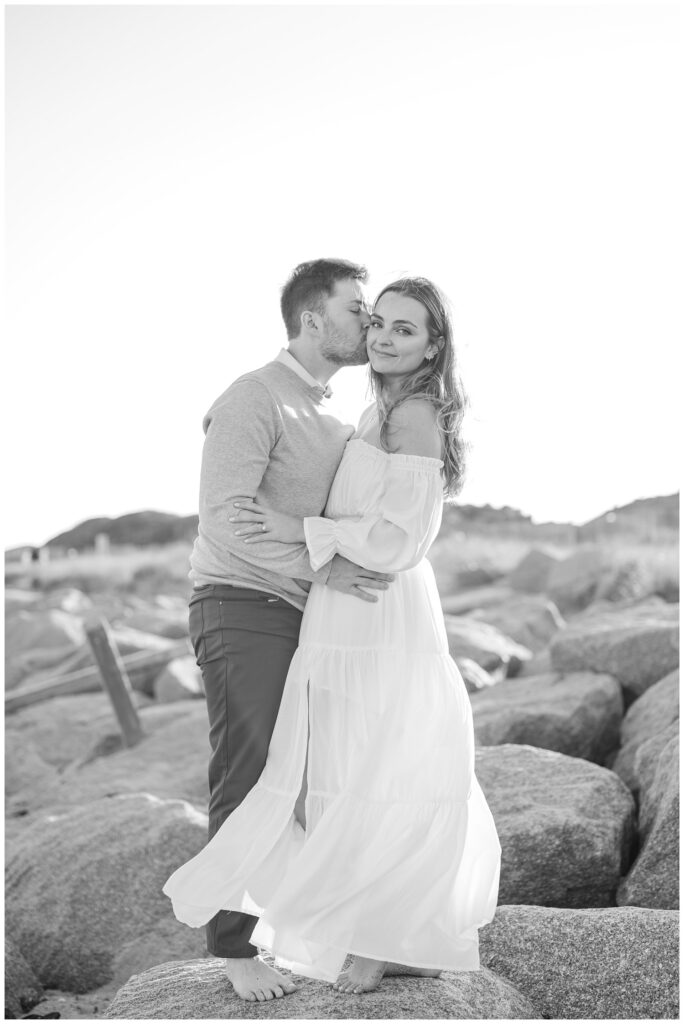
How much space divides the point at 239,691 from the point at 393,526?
0.84 m

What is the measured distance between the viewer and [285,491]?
4.31 meters

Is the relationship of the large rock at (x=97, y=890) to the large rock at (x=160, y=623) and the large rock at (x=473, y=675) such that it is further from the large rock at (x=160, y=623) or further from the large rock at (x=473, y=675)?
the large rock at (x=160, y=623)

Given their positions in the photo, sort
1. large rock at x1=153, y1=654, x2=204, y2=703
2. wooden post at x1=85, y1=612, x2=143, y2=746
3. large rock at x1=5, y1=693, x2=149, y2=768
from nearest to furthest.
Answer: wooden post at x1=85, y1=612, x2=143, y2=746, large rock at x1=5, y1=693, x2=149, y2=768, large rock at x1=153, y1=654, x2=204, y2=703

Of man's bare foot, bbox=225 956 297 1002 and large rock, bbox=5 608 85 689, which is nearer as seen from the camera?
man's bare foot, bbox=225 956 297 1002

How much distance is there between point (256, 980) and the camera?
4.10 meters

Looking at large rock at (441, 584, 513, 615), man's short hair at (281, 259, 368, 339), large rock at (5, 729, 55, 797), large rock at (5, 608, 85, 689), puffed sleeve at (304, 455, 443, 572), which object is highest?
man's short hair at (281, 259, 368, 339)

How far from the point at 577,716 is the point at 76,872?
3375mm

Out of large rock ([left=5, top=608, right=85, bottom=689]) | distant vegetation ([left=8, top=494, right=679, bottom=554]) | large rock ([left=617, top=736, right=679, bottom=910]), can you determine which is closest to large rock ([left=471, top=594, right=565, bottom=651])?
distant vegetation ([left=8, top=494, right=679, bottom=554])

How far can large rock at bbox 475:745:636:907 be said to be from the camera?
17.9 ft

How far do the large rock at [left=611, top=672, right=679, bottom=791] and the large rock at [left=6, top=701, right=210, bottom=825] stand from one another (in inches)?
115

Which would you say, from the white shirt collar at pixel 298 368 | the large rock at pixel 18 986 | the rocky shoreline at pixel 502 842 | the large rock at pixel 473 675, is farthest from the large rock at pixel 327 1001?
the large rock at pixel 473 675

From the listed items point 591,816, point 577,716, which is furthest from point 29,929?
point 577,716

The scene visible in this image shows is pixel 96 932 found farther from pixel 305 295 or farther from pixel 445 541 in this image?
pixel 445 541

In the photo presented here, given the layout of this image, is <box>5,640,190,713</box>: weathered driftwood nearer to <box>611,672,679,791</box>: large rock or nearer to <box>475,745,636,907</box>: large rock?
<box>611,672,679,791</box>: large rock
